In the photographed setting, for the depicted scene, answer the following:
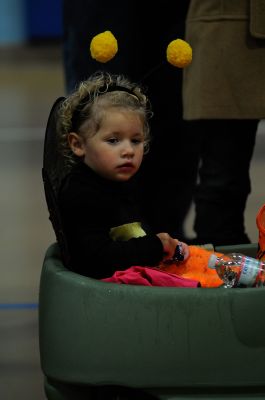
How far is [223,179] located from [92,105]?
66cm

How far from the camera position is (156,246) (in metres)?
1.89

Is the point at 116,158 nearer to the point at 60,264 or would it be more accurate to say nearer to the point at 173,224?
the point at 60,264

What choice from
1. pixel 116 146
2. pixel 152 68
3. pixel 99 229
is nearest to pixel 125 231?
pixel 99 229

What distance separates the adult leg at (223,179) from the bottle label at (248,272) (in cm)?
65

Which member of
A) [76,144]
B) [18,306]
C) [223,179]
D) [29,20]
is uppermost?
[76,144]

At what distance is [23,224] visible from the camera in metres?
3.57

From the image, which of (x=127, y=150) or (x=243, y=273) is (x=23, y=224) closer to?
(x=127, y=150)

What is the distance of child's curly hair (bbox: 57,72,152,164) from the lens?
1946mm

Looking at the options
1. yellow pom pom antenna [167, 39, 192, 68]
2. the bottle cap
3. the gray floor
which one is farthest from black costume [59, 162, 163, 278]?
the gray floor

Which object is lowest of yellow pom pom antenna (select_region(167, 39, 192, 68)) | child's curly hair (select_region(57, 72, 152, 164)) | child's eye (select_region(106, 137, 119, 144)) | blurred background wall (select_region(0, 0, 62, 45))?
blurred background wall (select_region(0, 0, 62, 45))

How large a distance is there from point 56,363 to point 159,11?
4.17ft

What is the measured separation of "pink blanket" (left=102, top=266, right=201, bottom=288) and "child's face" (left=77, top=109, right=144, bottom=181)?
204 millimetres

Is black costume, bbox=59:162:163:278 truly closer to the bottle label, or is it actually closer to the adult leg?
the bottle label

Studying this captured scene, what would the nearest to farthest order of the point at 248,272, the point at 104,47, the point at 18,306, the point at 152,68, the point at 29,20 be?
the point at 248,272 < the point at 104,47 < the point at 18,306 < the point at 152,68 < the point at 29,20
